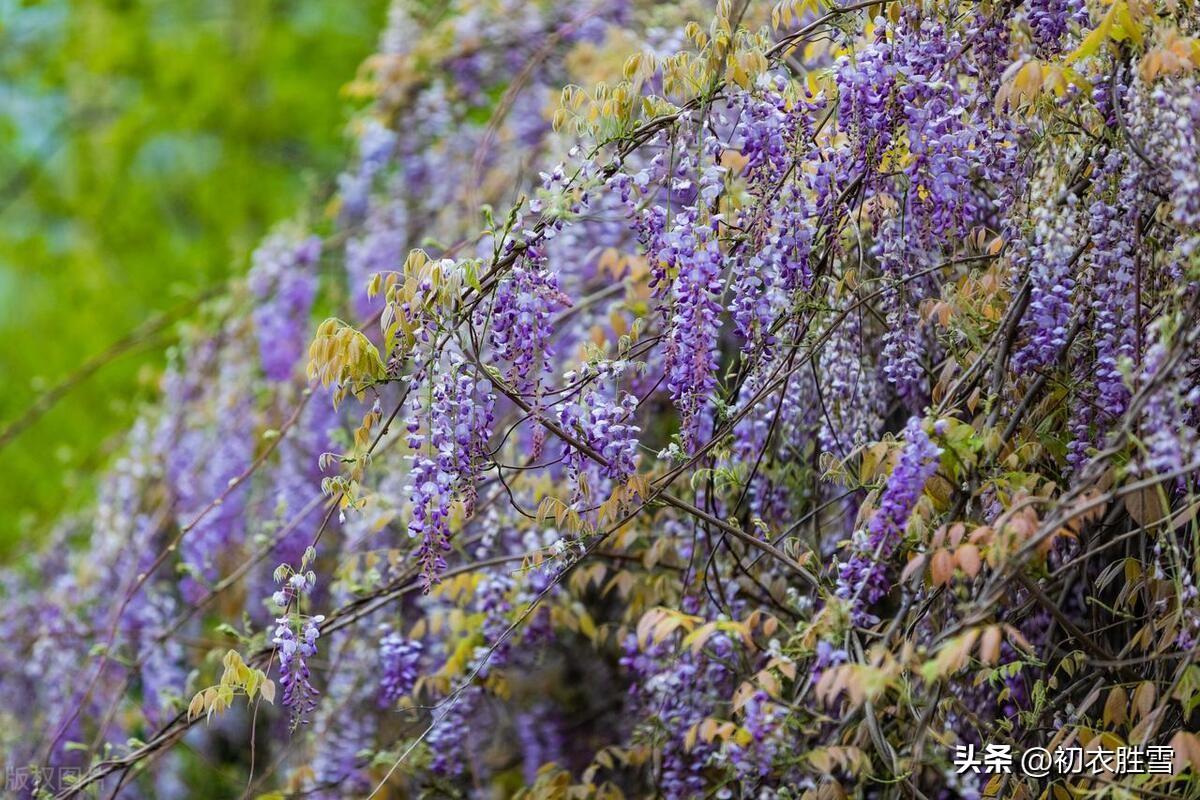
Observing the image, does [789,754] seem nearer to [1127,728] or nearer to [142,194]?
[1127,728]

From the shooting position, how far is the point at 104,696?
4340 millimetres

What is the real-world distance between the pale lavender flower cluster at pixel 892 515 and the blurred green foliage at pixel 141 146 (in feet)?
16.1

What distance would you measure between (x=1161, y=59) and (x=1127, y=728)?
120cm

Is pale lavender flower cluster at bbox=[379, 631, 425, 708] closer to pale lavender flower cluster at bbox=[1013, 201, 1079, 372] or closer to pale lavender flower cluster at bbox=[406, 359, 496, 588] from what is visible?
pale lavender flower cluster at bbox=[406, 359, 496, 588]

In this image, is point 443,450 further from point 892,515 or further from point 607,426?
point 892,515

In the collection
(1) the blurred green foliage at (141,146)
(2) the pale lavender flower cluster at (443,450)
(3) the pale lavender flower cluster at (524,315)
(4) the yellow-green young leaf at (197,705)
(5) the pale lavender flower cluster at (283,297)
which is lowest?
A: (4) the yellow-green young leaf at (197,705)

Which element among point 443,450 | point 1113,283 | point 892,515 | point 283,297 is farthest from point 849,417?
point 283,297

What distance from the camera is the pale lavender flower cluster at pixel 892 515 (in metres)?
2.14

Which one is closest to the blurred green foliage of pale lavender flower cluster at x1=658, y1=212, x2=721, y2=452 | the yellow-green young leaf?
the yellow-green young leaf

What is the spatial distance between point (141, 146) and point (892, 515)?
575 centimetres

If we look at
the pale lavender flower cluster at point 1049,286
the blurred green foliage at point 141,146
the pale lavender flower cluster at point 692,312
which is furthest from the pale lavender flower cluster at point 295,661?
the blurred green foliage at point 141,146

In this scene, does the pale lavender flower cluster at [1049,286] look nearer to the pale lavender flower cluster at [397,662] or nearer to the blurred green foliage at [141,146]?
the pale lavender flower cluster at [397,662]

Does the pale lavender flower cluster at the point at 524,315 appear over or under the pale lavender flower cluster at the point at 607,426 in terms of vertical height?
over

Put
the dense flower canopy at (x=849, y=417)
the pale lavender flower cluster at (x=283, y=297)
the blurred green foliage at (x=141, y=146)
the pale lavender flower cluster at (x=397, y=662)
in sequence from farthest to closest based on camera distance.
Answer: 1. the blurred green foliage at (x=141, y=146)
2. the pale lavender flower cluster at (x=283, y=297)
3. the pale lavender flower cluster at (x=397, y=662)
4. the dense flower canopy at (x=849, y=417)
